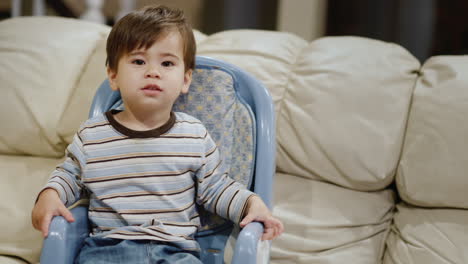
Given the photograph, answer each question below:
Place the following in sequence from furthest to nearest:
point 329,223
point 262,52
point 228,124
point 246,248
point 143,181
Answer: point 262,52 → point 329,223 → point 228,124 → point 143,181 → point 246,248

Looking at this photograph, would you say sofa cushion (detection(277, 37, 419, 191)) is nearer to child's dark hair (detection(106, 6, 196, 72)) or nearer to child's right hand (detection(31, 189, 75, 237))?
child's dark hair (detection(106, 6, 196, 72))

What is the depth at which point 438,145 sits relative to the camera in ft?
4.24

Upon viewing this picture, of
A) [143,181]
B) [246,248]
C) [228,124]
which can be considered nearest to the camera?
[246,248]

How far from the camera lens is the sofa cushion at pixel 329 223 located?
1.31m

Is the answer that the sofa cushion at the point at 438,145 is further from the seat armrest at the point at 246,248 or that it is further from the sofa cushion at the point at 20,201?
the sofa cushion at the point at 20,201

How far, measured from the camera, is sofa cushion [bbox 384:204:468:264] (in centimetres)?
123

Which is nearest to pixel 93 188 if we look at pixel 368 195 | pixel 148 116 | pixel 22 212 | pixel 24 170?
pixel 148 116

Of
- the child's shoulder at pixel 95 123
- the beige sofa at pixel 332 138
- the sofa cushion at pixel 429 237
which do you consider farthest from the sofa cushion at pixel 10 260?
the sofa cushion at pixel 429 237

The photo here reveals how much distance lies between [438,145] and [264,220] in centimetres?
57

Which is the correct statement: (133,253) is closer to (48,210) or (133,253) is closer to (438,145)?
(48,210)

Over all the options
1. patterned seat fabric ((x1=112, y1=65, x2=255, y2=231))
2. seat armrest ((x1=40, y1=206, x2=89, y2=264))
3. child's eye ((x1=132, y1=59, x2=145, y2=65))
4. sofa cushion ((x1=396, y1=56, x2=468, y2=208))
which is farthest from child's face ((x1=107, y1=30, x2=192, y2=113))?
sofa cushion ((x1=396, y1=56, x2=468, y2=208))

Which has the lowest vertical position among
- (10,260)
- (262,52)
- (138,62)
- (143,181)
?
(10,260)

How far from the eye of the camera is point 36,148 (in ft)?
5.05

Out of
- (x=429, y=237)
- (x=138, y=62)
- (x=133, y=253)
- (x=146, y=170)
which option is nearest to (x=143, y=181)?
(x=146, y=170)
